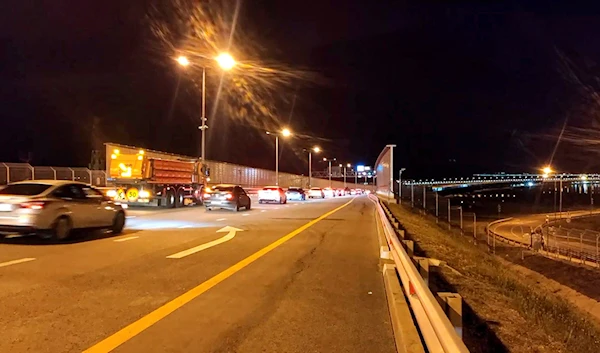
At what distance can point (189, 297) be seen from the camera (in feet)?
25.6

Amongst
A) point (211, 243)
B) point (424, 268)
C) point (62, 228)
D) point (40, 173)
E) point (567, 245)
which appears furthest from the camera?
point (567, 245)

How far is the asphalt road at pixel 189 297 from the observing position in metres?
5.78

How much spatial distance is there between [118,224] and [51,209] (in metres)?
Result: 3.22

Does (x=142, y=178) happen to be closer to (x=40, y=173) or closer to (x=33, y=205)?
(x=40, y=173)

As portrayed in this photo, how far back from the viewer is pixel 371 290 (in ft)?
29.1

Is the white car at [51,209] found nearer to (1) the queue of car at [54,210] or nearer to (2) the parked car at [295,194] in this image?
(1) the queue of car at [54,210]

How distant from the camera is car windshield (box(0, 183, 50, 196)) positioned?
13.5 meters

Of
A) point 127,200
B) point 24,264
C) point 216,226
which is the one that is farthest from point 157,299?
point 127,200

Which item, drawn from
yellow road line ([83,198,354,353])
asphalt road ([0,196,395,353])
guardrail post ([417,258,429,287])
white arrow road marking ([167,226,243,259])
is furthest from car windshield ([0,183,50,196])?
guardrail post ([417,258,429,287])

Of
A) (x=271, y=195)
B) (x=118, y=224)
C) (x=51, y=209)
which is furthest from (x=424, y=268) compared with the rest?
(x=271, y=195)

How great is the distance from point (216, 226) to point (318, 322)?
43.4ft

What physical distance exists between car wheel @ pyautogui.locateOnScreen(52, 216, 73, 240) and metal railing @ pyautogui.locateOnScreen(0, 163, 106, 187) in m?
21.8

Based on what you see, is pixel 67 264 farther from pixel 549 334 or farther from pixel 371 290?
pixel 549 334

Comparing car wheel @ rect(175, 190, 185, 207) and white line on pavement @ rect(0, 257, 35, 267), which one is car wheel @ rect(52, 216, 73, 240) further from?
car wheel @ rect(175, 190, 185, 207)
